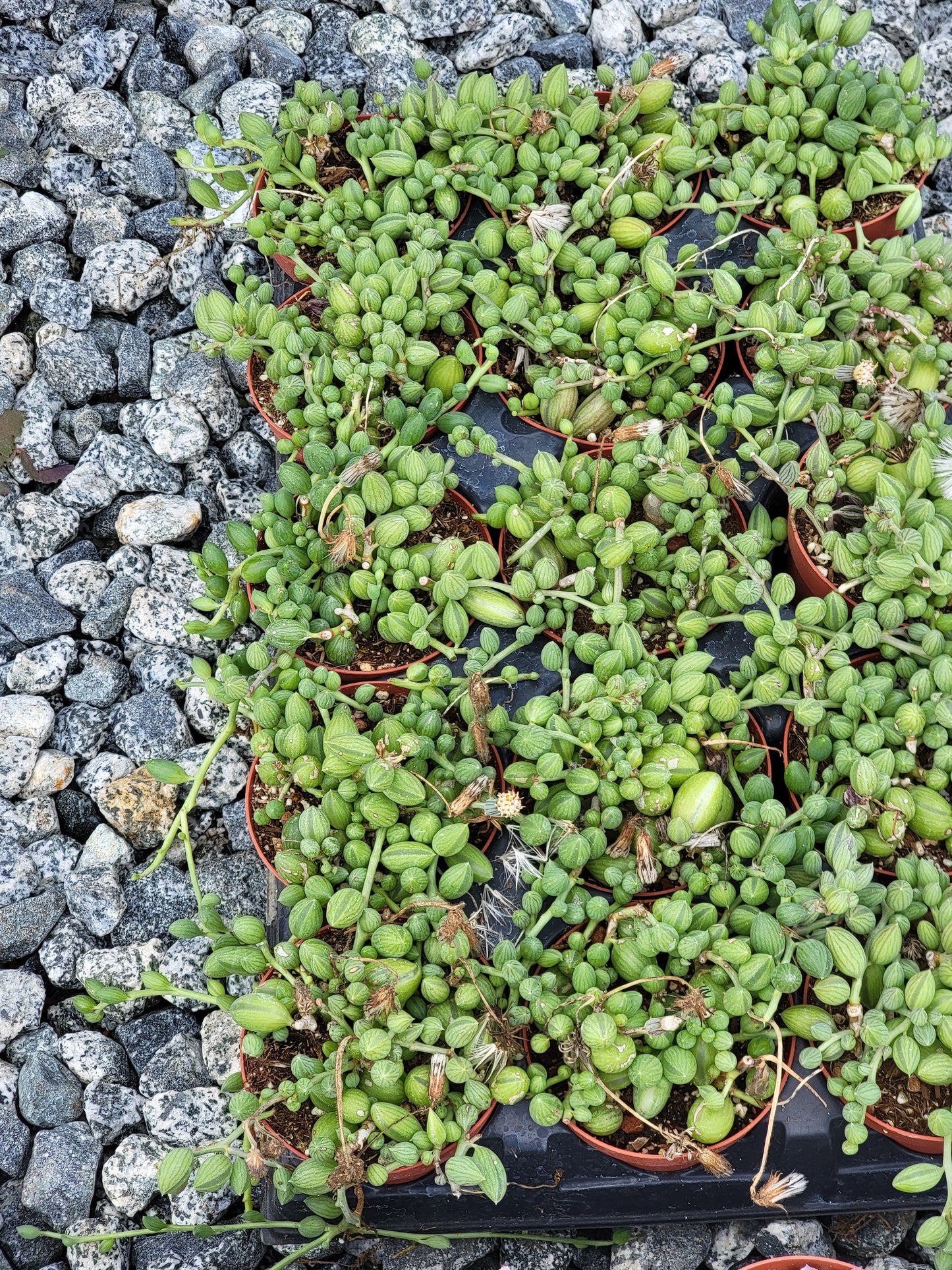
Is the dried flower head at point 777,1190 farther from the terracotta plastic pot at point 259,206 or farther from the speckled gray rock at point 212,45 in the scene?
the speckled gray rock at point 212,45

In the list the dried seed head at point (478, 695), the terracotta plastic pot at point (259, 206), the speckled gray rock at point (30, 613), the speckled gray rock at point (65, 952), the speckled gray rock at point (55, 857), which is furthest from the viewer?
the speckled gray rock at point (30, 613)

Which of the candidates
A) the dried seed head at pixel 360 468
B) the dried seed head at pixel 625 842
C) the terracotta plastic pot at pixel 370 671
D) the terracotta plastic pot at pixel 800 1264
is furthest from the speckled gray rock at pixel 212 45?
the terracotta plastic pot at pixel 800 1264

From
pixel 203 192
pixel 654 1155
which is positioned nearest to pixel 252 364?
pixel 203 192

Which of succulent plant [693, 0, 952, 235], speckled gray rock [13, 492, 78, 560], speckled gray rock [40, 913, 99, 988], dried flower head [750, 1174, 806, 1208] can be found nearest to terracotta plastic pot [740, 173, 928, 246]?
succulent plant [693, 0, 952, 235]

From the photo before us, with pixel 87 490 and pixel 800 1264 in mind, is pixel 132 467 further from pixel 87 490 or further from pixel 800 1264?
pixel 800 1264

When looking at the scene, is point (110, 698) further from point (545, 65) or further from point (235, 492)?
point (545, 65)
